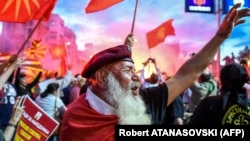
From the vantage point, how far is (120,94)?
9.09 feet

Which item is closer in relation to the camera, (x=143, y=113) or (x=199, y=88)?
(x=143, y=113)

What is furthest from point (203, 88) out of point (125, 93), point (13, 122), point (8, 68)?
point (125, 93)

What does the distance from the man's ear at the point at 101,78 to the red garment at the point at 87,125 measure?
165mm

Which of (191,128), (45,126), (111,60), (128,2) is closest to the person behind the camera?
(191,128)

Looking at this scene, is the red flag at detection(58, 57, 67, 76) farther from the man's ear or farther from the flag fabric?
the man's ear

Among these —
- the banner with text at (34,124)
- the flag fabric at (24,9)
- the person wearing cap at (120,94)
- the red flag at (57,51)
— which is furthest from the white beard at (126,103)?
the red flag at (57,51)

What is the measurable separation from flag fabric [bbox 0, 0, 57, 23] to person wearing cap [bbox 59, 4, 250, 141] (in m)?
2.72

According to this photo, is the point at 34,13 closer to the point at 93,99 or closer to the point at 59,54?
the point at 93,99

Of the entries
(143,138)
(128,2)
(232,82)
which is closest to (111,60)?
(143,138)

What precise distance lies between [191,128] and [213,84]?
5.43 meters

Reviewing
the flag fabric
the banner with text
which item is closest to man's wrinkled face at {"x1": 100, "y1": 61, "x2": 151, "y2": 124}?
the banner with text

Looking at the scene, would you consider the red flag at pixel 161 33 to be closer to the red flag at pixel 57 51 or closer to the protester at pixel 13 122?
the red flag at pixel 57 51

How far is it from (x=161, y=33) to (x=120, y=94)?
831 cm

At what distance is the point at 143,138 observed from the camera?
90.6 inches
